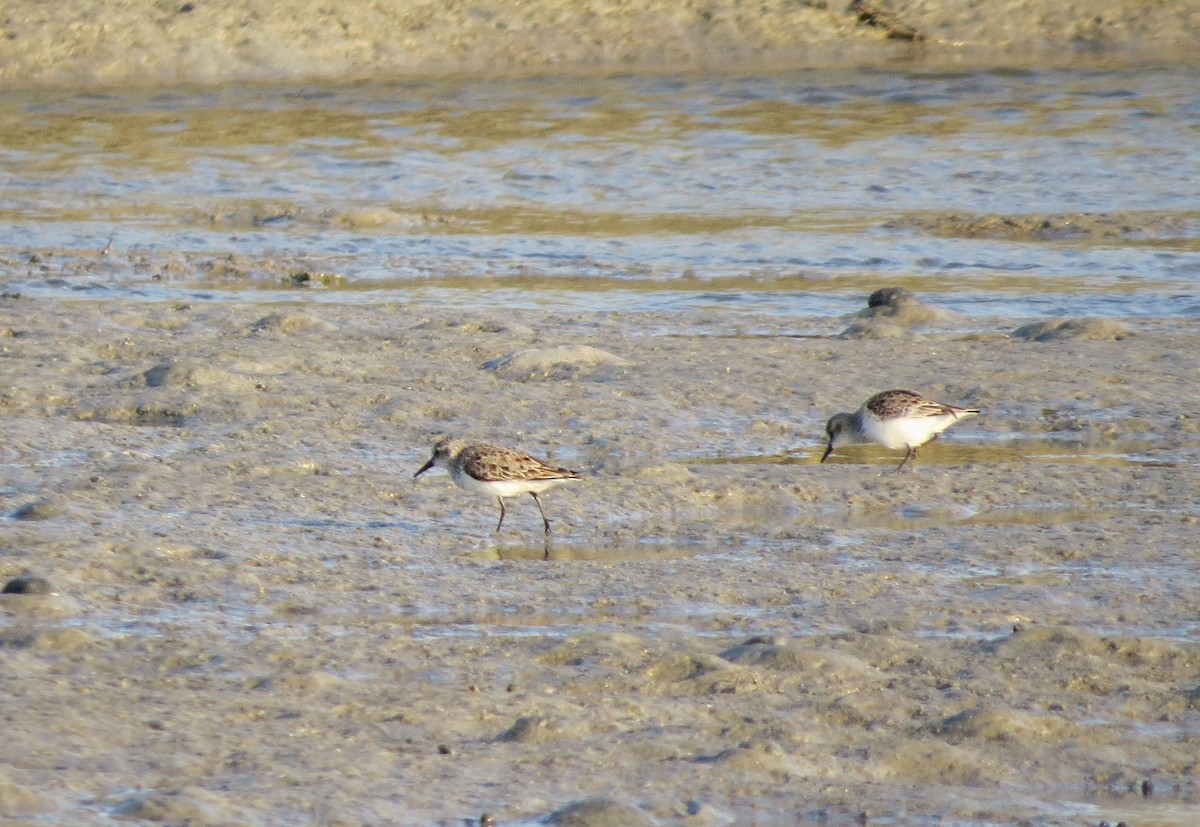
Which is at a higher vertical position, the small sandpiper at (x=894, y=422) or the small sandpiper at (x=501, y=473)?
the small sandpiper at (x=501, y=473)

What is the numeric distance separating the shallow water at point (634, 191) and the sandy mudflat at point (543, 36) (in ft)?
2.86

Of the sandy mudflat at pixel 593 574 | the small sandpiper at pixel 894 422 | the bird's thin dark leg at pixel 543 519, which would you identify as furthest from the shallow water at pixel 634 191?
the bird's thin dark leg at pixel 543 519

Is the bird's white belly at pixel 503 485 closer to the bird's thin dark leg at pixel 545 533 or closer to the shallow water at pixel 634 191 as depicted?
the bird's thin dark leg at pixel 545 533

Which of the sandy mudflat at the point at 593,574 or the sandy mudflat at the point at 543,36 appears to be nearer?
the sandy mudflat at the point at 593,574

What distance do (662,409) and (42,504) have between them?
3.48 meters

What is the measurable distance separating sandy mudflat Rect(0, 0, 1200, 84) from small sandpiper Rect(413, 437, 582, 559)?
56.6 ft

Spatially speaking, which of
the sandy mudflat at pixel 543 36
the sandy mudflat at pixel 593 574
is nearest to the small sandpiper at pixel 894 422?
the sandy mudflat at pixel 593 574

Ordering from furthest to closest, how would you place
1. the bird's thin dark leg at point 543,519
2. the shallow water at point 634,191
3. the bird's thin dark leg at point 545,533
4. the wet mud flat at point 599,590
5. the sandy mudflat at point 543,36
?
1. the sandy mudflat at point 543,36
2. the shallow water at point 634,191
3. the bird's thin dark leg at point 543,519
4. the bird's thin dark leg at point 545,533
5. the wet mud flat at point 599,590

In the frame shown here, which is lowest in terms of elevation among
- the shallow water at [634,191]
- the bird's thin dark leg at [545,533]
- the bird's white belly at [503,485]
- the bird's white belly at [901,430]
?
the shallow water at [634,191]

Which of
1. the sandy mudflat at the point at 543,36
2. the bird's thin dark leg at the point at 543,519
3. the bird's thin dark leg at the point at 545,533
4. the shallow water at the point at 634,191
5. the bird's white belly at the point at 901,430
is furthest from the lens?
the sandy mudflat at the point at 543,36

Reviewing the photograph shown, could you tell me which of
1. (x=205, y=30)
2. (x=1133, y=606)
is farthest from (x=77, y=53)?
(x=1133, y=606)

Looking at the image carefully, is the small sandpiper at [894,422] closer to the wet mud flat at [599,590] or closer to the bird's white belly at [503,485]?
the wet mud flat at [599,590]

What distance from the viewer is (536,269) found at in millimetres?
14562

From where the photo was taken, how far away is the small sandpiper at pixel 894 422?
8469 mm
